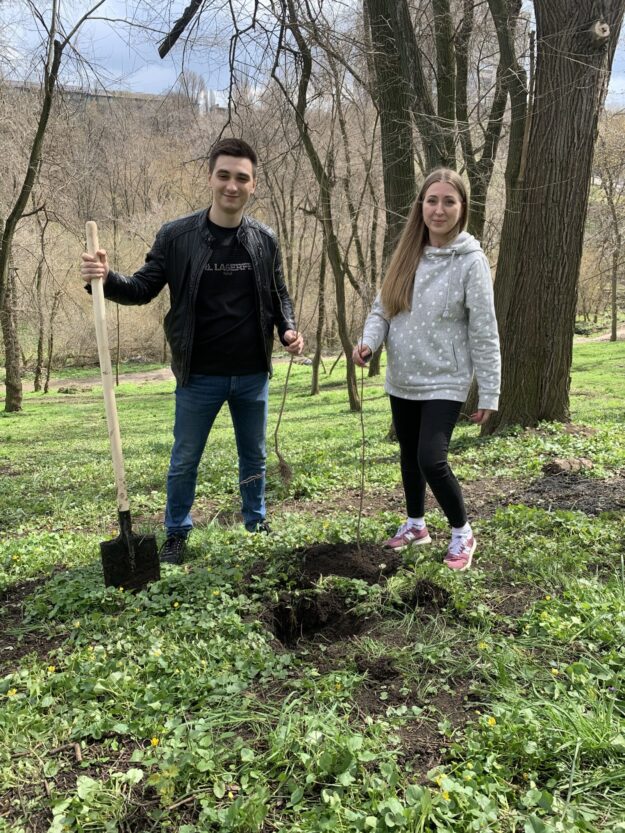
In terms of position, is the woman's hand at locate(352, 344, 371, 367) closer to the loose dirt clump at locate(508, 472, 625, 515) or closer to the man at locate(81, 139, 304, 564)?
the man at locate(81, 139, 304, 564)

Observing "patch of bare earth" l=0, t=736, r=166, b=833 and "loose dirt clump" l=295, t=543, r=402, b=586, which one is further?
"loose dirt clump" l=295, t=543, r=402, b=586

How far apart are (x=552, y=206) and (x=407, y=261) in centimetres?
402

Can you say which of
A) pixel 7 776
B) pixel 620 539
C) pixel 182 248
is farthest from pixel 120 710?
pixel 620 539

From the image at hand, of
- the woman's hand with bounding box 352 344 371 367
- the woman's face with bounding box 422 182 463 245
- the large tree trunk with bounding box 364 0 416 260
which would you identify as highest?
the large tree trunk with bounding box 364 0 416 260

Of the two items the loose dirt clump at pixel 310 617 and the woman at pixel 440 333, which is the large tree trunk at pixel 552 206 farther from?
the loose dirt clump at pixel 310 617

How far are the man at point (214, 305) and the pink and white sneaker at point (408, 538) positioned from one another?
125cm

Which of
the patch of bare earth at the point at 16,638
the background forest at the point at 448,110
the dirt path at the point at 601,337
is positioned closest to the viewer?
the patch of bare earth at the point at 16,638

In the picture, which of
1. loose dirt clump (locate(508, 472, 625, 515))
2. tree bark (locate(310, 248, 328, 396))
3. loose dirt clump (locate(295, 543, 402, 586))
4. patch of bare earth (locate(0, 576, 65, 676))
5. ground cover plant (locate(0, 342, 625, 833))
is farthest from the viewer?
tree bark (locate(310, 248, 328, 396))

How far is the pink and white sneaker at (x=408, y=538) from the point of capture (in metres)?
3.73

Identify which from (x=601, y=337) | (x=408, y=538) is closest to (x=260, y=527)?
(x=408, y=538)

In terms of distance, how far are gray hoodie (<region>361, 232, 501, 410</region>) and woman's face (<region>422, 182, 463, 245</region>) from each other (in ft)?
0.32

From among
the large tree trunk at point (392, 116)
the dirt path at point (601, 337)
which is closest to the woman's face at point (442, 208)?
the large tree trunk at point (392, 116)

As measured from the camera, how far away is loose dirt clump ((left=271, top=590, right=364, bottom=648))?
9.75 feet

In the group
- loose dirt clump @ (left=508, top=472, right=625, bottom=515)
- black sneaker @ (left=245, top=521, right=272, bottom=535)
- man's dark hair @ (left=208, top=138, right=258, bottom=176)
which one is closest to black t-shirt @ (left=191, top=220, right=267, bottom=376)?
man's dark hair @ (left=208, top=138, right=258, bottom=176)
